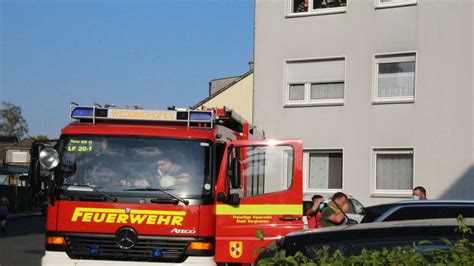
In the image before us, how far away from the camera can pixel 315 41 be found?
67.3 ft

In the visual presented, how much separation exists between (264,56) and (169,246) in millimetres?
13021

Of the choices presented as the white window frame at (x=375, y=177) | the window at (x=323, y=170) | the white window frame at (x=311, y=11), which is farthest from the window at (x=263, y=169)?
the white window frame at (x=311, y=11)

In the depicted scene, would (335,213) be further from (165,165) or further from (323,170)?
(323,170)

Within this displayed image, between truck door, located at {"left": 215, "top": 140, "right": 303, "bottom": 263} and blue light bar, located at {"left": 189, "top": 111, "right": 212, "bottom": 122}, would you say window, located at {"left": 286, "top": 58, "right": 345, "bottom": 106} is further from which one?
truck door, located at {"left": 215, "top": 140, "right": 303, "bottom": 263}

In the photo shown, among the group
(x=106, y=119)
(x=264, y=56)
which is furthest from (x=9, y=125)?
(x=106, y=119)

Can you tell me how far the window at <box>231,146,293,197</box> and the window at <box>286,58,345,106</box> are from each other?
11073 mm

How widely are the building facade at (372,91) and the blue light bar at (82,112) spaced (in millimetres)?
9856

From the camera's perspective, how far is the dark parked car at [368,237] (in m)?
4.34

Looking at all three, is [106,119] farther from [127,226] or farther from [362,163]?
[362,163]

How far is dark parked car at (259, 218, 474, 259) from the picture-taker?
4.34 meters

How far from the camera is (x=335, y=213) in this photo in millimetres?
10844

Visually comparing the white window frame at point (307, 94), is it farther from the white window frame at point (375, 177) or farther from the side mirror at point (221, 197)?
the side mirror at point (221, 197)

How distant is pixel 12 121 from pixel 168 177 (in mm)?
104234

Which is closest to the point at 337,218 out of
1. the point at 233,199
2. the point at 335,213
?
the point at 335,213
